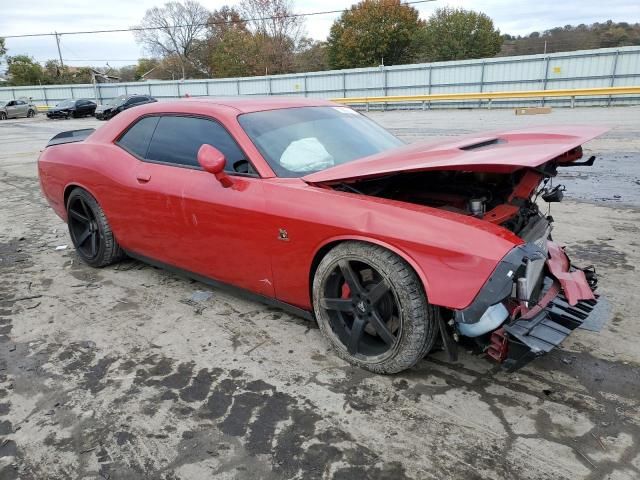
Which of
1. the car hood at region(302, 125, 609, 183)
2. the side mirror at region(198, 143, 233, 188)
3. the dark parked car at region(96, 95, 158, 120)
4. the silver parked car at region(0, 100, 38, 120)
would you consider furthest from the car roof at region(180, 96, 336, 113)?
the silver parked car at region(0, 100, 38, 120)

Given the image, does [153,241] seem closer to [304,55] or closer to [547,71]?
[547,71]

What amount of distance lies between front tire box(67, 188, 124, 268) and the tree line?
121ft

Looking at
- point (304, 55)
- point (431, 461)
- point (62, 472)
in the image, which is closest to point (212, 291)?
point (62, 472)

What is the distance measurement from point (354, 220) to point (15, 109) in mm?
38988

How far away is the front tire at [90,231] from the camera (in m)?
4.23

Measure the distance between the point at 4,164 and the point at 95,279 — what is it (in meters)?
9.65

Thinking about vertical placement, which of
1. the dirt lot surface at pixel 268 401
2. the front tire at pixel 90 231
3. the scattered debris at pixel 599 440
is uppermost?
the front tire at pixel 90 231

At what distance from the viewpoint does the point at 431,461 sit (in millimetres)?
2086

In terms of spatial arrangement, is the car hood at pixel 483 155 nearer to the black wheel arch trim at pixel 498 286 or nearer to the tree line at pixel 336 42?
the black wheel arch trim at pixel 498 286

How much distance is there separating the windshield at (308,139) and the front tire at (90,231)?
177cm

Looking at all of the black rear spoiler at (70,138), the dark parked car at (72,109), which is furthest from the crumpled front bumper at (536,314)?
the dark parked car at (72,109)

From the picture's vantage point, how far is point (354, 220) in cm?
257

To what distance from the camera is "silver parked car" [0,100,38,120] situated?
3356cm

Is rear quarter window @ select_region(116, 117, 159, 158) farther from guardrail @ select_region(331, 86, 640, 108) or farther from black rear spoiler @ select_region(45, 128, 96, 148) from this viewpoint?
guardrail @ select_region(331, 86, 640, 108)
